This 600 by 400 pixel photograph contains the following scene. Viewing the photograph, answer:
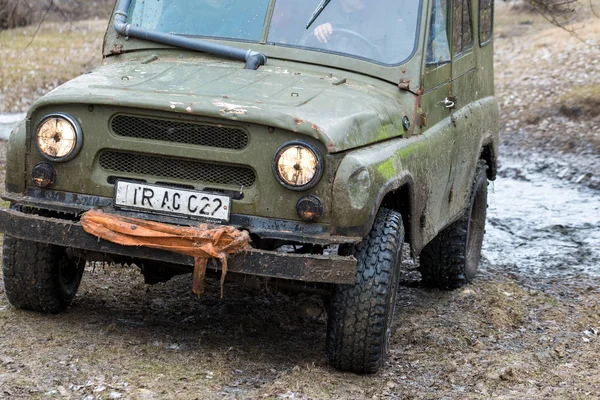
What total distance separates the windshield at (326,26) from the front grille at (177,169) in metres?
1.11

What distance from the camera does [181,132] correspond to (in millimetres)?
4750

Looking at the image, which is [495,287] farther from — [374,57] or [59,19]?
[59,19]

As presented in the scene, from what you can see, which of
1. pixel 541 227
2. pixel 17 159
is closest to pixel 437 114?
pixel 17 159

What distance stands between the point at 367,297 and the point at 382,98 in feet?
3.54

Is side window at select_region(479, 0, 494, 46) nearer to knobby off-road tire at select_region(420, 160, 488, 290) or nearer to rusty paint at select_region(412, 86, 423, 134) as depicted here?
knobby off-road tire at select_region(420, 160, 488, 290)

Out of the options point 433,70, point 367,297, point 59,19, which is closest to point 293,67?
point 433,70

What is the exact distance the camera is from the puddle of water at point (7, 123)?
1213 centimetres

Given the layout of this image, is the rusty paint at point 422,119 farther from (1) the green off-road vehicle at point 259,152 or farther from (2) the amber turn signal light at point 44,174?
(2) the amber turn signal light at point 44,174

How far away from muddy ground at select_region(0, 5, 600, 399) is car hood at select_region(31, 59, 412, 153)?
974 millimetres

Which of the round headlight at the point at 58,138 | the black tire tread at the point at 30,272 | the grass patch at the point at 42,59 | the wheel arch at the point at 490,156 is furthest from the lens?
the grass patch at the point at 42,59

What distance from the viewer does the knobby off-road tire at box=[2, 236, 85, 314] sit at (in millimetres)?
5160

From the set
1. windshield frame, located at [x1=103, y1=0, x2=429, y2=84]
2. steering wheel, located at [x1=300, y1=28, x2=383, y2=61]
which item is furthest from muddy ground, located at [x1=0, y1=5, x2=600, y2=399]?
steering wheel, located at [x1=300, y1=28, x2=383, y2=61]

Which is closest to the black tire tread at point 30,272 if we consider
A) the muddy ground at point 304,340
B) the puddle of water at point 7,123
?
the muddy ground at point 304,340

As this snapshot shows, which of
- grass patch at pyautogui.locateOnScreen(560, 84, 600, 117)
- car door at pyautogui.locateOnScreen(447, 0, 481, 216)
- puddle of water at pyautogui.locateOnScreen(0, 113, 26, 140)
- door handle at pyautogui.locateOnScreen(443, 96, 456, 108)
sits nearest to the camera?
door handle at pyautogui.locateOnScreen(443, 96, 456, 108)
